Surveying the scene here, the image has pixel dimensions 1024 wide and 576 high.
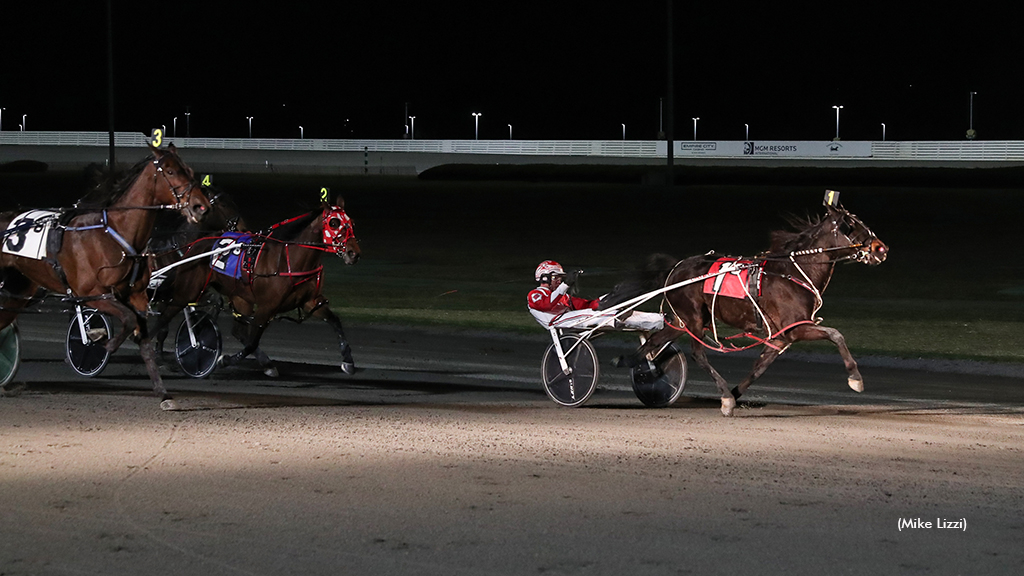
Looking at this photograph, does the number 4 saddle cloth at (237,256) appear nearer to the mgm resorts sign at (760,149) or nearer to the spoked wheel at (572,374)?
the spoked wheel at (572,374)

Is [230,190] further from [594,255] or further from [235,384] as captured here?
[235,384]

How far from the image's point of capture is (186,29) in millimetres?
108625

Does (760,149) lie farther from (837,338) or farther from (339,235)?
(837,338)

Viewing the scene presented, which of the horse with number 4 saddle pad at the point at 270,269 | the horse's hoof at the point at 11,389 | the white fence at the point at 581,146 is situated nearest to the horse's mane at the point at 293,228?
the horse with number 4 saddle pad at the point at 270,269

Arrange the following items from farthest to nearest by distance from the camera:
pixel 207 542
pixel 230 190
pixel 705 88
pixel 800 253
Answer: pixel 705 88 < pixel 230 190 < pixel 800 253 < pixel 207 542

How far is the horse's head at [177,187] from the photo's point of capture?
10.8m

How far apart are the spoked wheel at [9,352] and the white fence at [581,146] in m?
40.7

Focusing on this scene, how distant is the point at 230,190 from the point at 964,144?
32990 millimetres

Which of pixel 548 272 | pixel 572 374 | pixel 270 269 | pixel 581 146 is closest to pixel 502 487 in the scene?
pixel 572 374

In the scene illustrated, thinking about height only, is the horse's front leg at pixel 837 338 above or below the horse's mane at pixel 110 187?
below

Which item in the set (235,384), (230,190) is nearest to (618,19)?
(230,190)

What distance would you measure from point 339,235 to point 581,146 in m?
56.7

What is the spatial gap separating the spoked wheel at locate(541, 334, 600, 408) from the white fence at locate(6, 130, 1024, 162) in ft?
141

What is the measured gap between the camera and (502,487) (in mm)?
7840
